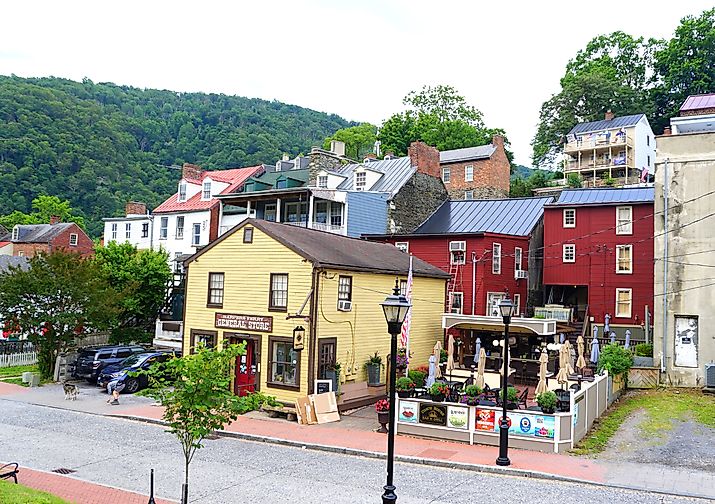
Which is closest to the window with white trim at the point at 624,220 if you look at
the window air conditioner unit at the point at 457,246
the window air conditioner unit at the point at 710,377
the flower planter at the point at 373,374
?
the window air conditioner unit at the point at 457,246

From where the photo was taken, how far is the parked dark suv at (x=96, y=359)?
28.8 meters

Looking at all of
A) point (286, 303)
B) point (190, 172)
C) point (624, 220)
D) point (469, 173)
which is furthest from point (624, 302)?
point (190, 172)

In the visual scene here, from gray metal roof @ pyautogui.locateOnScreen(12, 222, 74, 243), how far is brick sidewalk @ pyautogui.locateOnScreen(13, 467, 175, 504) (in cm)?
6018

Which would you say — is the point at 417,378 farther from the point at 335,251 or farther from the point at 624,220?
the point at 624,220

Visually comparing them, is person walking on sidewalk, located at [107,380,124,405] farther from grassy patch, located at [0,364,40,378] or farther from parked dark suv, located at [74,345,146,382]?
grassy patch, located at [0,364,40,378]

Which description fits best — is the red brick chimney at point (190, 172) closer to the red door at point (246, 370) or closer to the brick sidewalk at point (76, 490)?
the red door at point (246, 370)

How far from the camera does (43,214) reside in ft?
276

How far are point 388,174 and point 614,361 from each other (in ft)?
72.1

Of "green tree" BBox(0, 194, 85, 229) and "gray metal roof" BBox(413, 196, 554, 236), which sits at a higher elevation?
"green tree" BBox(0, 194, 85, 229)

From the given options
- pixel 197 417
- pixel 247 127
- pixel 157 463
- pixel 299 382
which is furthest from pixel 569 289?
pixel 247 127

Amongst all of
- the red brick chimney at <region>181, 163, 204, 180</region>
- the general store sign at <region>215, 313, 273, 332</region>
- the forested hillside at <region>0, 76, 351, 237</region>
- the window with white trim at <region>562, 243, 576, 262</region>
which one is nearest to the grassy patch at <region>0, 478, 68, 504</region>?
the general store sign at <region>215, 313, 273, 332</region>

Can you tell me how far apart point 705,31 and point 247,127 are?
60471 millimetres

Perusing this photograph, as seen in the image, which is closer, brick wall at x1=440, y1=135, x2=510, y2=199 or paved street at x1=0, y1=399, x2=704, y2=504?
paved street at x1=0, y1=399, x2=704, y2=504

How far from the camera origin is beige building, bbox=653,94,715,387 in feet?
81.0
